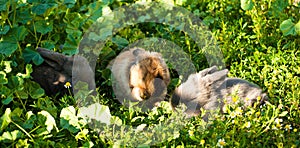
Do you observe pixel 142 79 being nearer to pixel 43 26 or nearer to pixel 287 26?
pixel 43 26

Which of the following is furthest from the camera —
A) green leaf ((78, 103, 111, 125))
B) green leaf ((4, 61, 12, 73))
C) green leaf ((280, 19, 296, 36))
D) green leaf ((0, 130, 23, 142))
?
green leaf ((280, 19, 296, 36))

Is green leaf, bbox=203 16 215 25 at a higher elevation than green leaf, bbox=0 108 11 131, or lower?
higher

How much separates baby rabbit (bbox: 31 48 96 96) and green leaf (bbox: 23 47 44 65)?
4 centimetres

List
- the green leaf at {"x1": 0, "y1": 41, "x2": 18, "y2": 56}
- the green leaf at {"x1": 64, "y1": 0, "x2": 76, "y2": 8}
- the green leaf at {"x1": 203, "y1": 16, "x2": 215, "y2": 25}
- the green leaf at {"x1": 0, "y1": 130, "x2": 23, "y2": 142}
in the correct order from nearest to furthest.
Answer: the green leaf at {"x1": 0, "y1": 130, "x2": 23, "y2": 142}, the green leaf at {"x1": 0, "y1": 41, "x2": 18, "y2": 56}, the green leaf at {"x1": 64, "y1": 0, "x2": 76, "y2": 8}, the green leaf at {"x1": 203, "y1": 16, "x2": 215, "y2": 25}

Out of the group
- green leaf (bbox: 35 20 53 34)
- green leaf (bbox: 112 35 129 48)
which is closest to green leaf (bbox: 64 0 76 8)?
green leaf (bbox: 35 20 53 34)

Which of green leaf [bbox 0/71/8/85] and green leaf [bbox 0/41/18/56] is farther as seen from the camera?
green leaf [bbox 0/41/18/56]

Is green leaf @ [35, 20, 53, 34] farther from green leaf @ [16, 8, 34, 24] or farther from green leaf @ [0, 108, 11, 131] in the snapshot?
green leaf @ [0, 108, 11, 131]

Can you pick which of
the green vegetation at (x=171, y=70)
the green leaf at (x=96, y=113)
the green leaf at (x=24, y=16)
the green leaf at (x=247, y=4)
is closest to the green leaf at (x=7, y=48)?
the green vegetation at (x=171, y=70)

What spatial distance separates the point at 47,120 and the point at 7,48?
75 cm

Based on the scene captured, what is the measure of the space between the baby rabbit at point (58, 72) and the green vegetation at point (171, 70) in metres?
0.08

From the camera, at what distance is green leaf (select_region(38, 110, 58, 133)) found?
11.7 feet

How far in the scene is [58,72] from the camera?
4176mm

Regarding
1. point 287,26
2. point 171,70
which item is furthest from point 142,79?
point 287,26

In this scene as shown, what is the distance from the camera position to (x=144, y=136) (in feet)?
11.9
